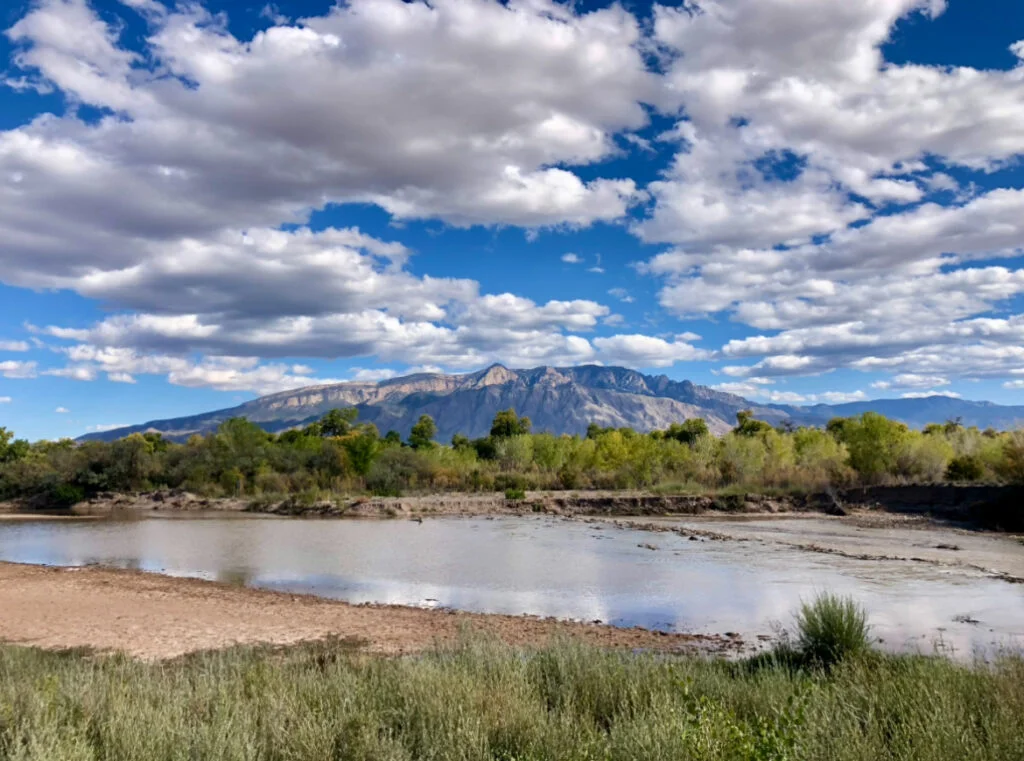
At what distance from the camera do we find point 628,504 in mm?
54281

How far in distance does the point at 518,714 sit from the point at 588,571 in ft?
62.8

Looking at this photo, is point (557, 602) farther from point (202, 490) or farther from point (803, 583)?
point (202, 490)

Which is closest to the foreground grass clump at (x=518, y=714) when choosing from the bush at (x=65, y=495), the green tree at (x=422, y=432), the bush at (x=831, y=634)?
the bush at (x=831, y=634)

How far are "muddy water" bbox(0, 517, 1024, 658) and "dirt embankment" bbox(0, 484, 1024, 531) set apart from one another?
320 inches

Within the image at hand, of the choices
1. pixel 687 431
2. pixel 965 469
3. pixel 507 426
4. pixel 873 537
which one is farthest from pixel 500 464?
pixel 873 537

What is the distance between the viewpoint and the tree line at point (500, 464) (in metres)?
56.0

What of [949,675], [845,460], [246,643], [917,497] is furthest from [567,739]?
[845,460]

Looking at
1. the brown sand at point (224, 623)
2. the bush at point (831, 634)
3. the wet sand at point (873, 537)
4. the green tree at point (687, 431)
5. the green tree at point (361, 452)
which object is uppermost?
the green tree at point (687, 431)

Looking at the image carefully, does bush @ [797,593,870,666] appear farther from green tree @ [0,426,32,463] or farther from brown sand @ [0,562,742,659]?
green tree @ [0,426,32,463]

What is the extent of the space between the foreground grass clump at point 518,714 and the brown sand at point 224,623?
12.4 ft

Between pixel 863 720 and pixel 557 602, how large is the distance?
44.3 feet

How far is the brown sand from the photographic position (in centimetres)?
1398

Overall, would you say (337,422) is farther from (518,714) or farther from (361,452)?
(518,714)

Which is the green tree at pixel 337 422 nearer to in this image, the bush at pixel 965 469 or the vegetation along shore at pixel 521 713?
the bush at pixel 965 469
